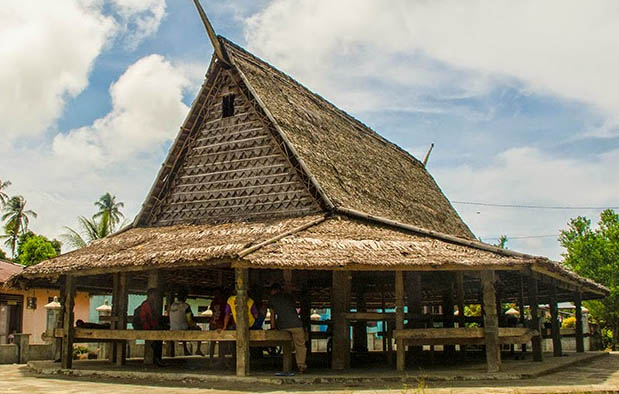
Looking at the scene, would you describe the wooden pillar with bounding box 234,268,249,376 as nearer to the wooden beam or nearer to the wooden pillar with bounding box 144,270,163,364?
the wooden beam

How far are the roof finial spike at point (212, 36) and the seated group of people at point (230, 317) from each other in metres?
5.04

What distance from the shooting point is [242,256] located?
965 cm

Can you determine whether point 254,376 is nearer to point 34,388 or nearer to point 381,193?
point 34,388

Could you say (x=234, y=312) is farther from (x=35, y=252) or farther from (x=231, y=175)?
(x=35, y=252)

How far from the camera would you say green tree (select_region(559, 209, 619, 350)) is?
83.7 ft

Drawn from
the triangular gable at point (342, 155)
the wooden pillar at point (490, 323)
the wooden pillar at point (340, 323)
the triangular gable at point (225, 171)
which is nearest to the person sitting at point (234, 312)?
the wooden pillar at point (340, 323)

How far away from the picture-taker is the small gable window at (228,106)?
47.4 feet

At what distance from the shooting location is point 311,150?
13758 mm

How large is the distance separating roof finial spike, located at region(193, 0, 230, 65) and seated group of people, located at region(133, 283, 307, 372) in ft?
16.5

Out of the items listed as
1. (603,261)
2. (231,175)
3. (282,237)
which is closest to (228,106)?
(231,175)

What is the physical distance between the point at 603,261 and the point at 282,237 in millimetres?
19563

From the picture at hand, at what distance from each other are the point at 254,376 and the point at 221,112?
651 centimetres

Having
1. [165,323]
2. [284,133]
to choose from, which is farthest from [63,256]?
[284,133]

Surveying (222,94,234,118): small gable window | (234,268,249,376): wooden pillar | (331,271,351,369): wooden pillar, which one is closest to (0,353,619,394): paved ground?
(234,268,249,376): wooden pillar
